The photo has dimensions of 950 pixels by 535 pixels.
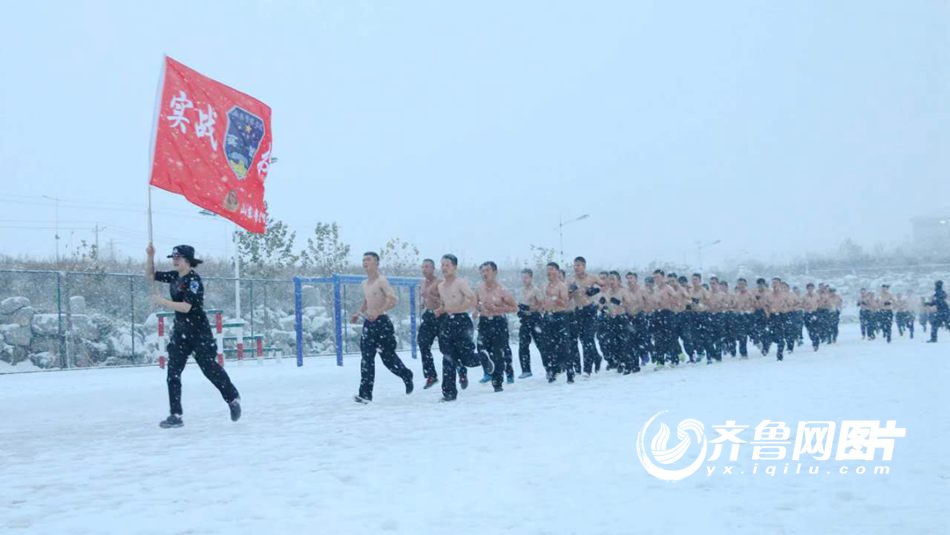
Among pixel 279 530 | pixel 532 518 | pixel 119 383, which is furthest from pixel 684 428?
pixel 119 383

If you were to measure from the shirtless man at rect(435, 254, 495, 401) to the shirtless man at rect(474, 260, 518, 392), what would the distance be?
2.17 feet

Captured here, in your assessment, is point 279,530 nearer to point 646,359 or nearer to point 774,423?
point 774,423

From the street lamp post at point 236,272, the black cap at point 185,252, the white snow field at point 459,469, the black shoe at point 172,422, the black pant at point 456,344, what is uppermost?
the street lamp post at point 236,272

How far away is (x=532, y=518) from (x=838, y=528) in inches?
57.4

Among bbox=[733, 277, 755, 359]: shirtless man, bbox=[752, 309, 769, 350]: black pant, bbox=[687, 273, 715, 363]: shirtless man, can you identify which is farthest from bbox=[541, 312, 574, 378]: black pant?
bbox=[752, 309, 769, 350]: black pant

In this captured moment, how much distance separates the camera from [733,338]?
68.2ft

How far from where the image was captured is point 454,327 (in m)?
11.4

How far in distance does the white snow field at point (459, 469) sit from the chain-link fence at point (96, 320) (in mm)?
14058

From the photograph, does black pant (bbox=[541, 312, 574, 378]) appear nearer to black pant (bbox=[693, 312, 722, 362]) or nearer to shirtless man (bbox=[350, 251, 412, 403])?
shirtless man (bbox=[350, 251, 412, 403])

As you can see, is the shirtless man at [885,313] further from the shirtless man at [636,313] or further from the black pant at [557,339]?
the black pant at [557,339]

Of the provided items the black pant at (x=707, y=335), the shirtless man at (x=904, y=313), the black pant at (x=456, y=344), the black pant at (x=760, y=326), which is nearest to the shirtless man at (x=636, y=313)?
the black pant at (x=707, y=335)

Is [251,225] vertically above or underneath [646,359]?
above

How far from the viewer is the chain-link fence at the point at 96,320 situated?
25156 mm

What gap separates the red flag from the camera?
1196 cm
